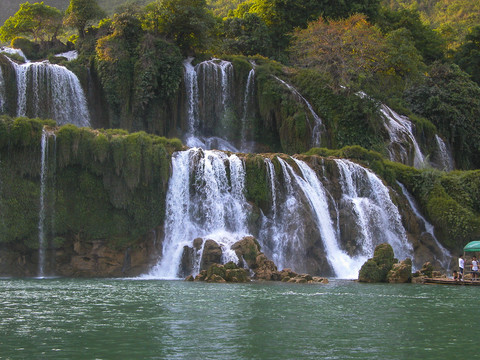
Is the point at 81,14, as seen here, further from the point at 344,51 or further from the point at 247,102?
the point at 344,51

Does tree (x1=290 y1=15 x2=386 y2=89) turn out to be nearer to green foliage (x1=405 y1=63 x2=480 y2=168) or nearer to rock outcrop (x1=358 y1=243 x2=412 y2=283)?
green foliage (x1=405 y1=63 x2=480 y2=168)

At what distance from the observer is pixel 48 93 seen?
35.4m

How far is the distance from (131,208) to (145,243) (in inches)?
65.4

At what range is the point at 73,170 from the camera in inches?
A: 1060

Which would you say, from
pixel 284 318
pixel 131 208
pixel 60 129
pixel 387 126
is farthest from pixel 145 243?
pixel 387 126

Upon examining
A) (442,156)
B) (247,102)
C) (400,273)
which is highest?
(247,102)

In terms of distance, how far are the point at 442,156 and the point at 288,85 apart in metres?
13.3

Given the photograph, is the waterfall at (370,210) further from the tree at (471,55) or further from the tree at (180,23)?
the tree at (471,55)

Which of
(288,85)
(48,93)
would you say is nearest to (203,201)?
→ (48,93)

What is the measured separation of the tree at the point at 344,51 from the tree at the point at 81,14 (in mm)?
14816

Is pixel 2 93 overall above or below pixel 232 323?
above

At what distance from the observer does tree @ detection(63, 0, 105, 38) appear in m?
43.2

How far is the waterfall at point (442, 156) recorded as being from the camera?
45.7 metres

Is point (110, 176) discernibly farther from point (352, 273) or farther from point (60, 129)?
point (352, 273)
